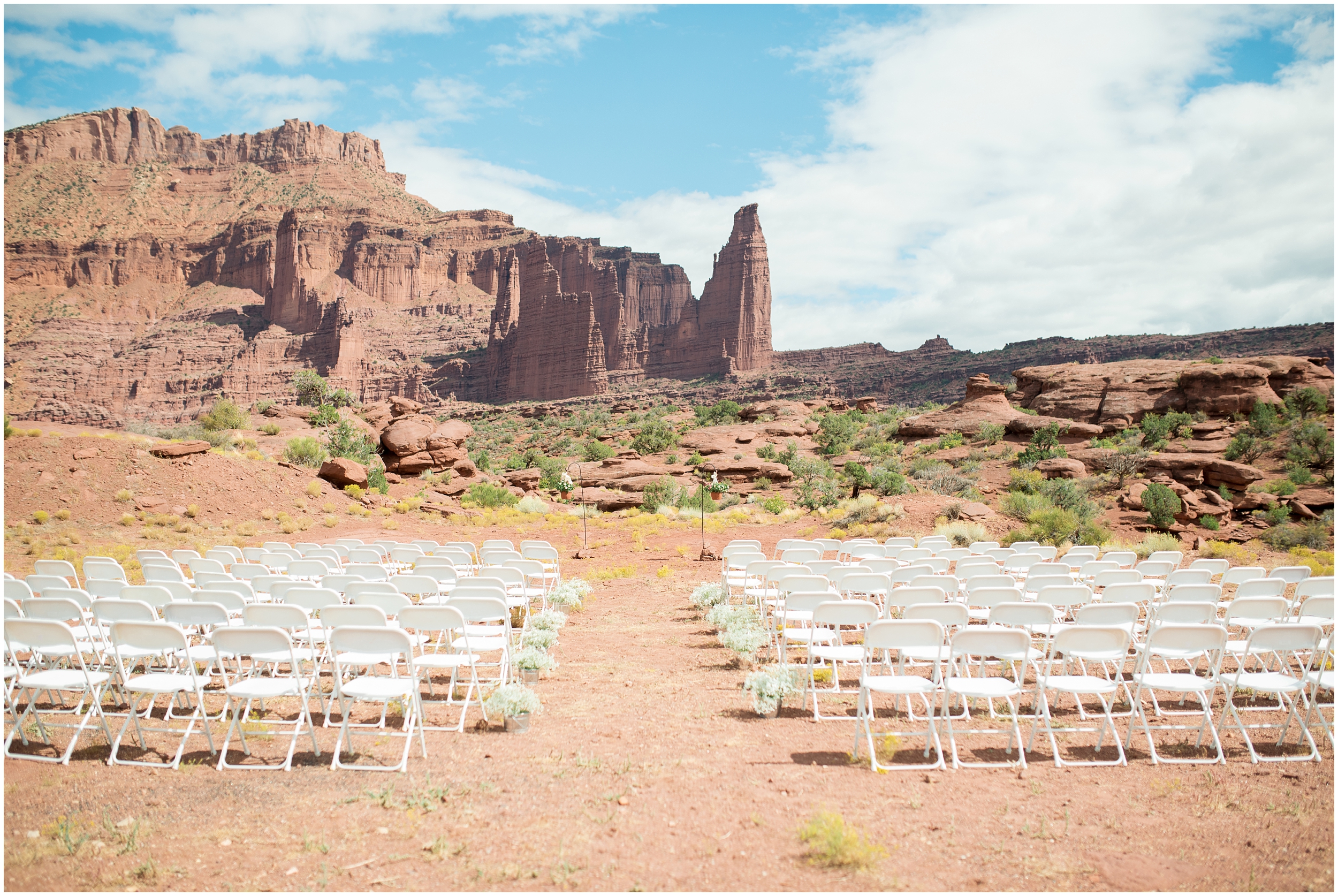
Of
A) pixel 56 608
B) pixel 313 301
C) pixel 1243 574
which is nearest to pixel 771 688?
pixel 56 608

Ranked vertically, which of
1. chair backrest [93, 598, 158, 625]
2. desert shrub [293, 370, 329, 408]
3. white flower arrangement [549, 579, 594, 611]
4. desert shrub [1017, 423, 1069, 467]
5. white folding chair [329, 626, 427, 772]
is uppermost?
desert shrub [293, 370, 329, 408]

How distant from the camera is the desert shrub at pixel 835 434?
125 ft

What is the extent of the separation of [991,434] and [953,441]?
6.10 ft

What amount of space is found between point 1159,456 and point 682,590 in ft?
68.4

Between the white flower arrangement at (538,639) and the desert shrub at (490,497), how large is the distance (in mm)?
19502

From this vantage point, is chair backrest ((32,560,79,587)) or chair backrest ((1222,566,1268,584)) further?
chair backrest ((32,560,79,587))

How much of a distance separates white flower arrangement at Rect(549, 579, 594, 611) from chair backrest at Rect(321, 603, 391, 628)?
541cm

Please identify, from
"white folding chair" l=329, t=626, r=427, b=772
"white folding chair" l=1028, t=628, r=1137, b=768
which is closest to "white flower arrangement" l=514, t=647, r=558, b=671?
"white folding chair" l=329, t=626, r=427, b=772

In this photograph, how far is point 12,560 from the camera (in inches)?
572

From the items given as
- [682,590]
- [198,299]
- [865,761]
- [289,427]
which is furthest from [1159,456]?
[198,299]

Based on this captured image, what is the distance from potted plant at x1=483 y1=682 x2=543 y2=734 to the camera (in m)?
5.78

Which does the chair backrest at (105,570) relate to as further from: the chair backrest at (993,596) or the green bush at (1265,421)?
the green bush at (1265,421)

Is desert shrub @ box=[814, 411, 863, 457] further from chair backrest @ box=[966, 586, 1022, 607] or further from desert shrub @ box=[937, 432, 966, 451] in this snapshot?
chair backrest @ box=[966, 586, 1022, 607]

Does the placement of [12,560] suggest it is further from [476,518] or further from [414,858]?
[414,858]
